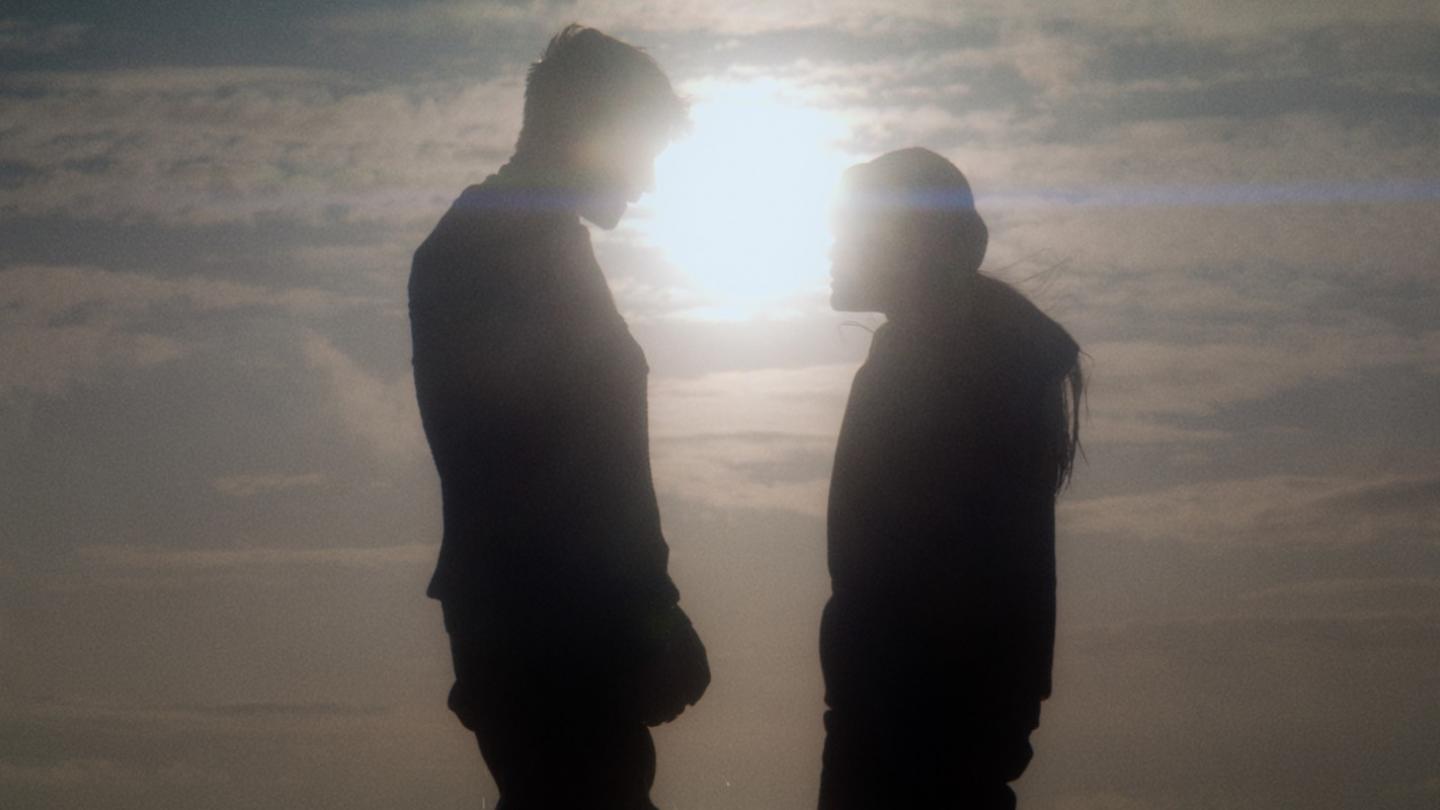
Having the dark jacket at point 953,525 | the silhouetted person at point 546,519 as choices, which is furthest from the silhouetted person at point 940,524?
the silhouetted person at point 546,519

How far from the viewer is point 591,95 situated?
506cm

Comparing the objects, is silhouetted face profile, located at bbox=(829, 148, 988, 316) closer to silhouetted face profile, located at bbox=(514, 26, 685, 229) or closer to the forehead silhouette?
the forehead silhouette

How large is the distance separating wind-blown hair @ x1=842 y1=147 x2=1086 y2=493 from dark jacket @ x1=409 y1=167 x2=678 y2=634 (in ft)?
2.74

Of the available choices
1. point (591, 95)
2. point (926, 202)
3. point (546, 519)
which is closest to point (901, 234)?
point (926, 202)

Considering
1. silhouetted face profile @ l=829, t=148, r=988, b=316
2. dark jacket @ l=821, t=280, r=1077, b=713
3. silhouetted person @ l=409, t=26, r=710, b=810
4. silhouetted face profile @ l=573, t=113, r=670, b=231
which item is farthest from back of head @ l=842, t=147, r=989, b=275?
silhouetted person @ l=409, t=26, r=710, b=810

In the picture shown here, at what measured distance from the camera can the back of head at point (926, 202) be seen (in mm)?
4918

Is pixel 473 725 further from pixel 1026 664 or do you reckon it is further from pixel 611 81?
pixel 611 81

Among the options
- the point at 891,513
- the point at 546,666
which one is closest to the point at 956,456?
the point at 891,513

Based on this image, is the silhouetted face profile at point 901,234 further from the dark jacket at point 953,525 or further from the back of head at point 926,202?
the dark jacket at point 953,525

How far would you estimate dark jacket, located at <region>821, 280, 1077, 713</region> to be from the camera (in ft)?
16.1

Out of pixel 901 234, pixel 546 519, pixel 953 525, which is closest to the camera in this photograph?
pixel 546 519

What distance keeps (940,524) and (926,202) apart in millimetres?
901

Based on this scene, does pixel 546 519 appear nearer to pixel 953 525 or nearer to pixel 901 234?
pixel 953 525

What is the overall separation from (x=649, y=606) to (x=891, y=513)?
0.75m
